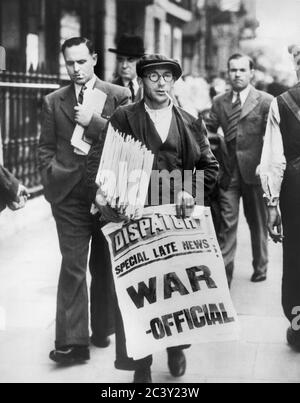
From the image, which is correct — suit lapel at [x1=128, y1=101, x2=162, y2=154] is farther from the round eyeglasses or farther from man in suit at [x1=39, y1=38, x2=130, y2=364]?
man in suit at [x1=39, y1=38, x2=130, y2=364]

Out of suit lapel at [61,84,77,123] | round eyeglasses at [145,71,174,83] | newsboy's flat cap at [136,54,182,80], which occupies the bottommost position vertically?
suit lapel at [61,84,77,123]

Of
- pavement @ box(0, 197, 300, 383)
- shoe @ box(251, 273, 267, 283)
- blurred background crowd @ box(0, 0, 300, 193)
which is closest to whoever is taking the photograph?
pavement @ box(0, 197, 300, 383)

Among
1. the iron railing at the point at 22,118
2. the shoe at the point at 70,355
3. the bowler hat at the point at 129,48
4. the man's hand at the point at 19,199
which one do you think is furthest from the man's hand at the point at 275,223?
the iron railing at the point at 22,118

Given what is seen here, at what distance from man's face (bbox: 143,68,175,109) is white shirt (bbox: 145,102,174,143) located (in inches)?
1.8

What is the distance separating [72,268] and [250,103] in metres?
2.00

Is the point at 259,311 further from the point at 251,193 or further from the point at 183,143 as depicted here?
the point at 183,143

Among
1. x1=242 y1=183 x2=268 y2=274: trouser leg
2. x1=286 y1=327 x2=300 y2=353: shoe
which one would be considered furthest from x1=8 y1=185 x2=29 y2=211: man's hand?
x1=242 y1=183 x2=268 y2=274: trouser leg

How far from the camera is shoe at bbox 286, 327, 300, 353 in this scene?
4.29m

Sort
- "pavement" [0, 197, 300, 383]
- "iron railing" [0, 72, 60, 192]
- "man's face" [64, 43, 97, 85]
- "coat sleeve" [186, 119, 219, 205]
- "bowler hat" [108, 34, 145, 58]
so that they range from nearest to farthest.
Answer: "coat sleeve" [186, 119, 219, 205] → "pavement" [0, 197, 300, 383] → "man's face" [64, 43, 97, 85] → "bowler hat" [108, 34, 145, 58] → "iron railing" [0, 72, 60, 192]

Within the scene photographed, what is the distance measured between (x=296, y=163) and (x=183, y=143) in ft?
2.64

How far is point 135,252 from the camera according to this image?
11.9 feet

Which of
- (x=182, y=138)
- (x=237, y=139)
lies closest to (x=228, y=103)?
(x=237, y=139)

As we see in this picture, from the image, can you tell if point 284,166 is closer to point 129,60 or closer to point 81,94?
point 81,94

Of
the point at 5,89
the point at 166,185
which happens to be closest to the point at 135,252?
the point at 166,185
